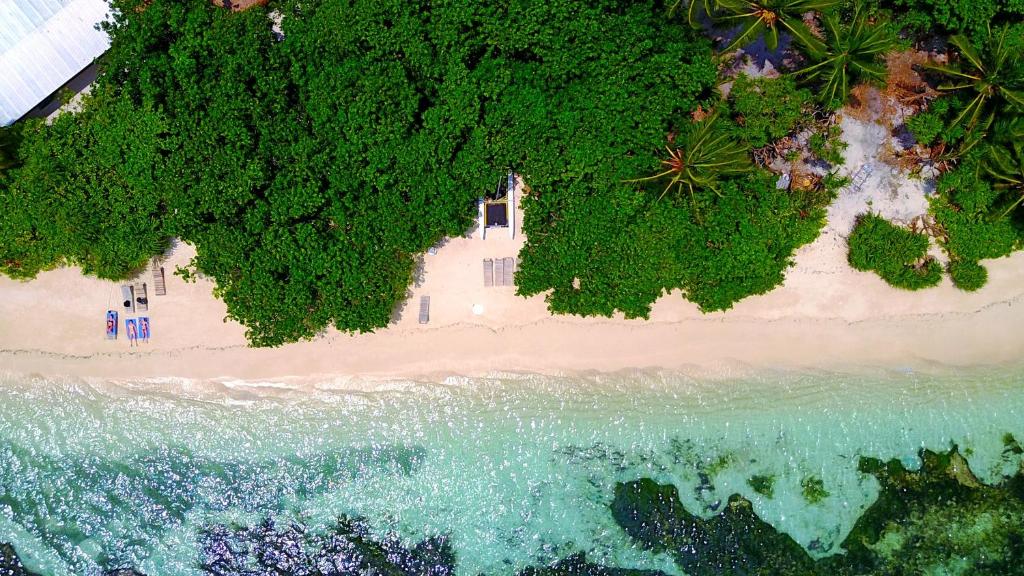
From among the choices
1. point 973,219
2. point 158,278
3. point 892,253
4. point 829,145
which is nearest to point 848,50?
point 829,145

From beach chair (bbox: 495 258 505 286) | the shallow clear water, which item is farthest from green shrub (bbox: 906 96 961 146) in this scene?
beach chair (bbox: 495 258 505 286)

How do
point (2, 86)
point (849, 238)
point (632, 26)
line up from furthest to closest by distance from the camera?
point (849, 238), point (2, 86), point (632, 26)

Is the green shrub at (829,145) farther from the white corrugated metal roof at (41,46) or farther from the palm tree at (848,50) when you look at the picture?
the white corrugated metal roof at (41,46)

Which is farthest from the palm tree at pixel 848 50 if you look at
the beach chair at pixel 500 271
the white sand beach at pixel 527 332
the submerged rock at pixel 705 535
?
the submerged rock at pixel 705 535

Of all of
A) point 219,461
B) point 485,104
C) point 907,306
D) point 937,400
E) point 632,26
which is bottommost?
point 219,461

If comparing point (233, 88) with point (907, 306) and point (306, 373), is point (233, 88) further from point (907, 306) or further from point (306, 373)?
point (907, 306)

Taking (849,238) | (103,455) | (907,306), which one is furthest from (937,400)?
(103,455)
